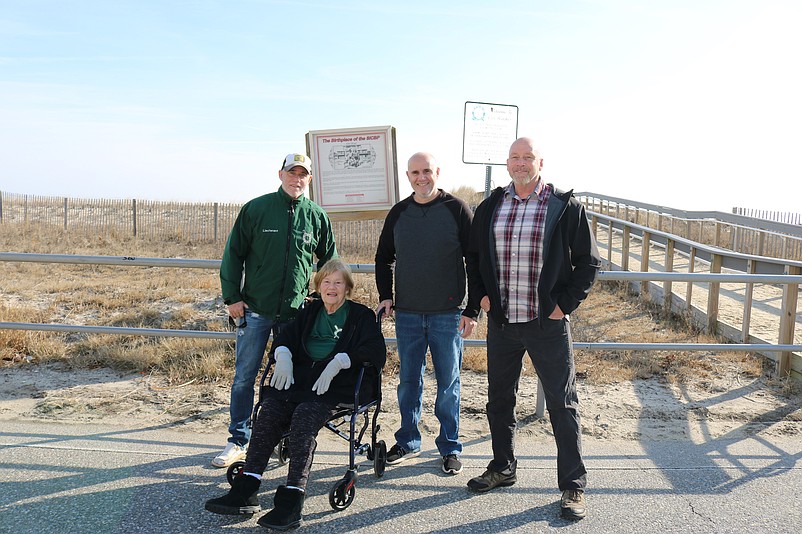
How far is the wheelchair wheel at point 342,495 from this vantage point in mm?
3332

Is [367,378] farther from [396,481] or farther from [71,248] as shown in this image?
[71,248]

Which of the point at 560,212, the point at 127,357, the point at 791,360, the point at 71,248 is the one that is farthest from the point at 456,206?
the point at 71,248

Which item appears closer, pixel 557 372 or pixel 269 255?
pixel 557 372

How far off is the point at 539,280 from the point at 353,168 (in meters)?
2.51

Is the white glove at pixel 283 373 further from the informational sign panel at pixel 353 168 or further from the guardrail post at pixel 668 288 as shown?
the guardrail post at pixel 668 288

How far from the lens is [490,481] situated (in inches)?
146

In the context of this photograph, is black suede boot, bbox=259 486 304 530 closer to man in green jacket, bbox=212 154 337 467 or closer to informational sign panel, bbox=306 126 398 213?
man in green jacket, bbox=212 154 337 467

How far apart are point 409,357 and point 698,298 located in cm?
721

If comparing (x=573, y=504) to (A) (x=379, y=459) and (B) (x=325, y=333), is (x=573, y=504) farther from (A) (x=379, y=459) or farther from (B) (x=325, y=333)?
(B) (x=325, y=333)

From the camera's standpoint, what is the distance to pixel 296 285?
410 cm

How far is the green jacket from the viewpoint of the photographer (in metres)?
4.04


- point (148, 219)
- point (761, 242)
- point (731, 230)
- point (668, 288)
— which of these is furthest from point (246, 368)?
point (148, 219)

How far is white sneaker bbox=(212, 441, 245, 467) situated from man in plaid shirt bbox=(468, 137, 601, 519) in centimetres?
144

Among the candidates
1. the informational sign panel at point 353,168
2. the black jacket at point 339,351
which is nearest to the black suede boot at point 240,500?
the black jacket at point 339,351
